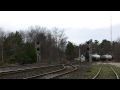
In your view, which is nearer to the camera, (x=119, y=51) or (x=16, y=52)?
(x=16, y=52)
